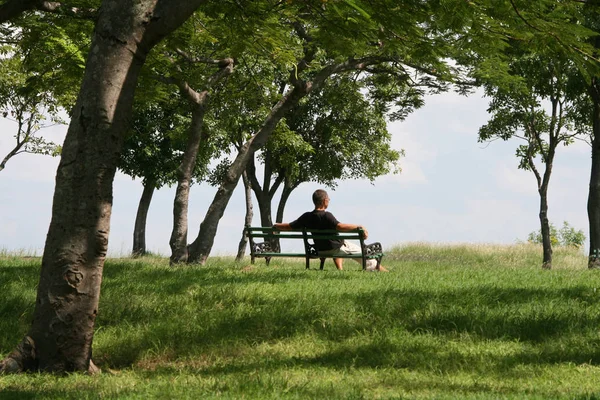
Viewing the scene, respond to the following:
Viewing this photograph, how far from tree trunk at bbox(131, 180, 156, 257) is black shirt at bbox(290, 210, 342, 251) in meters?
20.5

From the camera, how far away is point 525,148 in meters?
28.6

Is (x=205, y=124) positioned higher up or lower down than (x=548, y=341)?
higher up

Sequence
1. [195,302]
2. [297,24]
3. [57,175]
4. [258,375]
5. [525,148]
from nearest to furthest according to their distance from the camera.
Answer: [258,375] → [57,175] → [195,302] → [297,24] → [525,148]

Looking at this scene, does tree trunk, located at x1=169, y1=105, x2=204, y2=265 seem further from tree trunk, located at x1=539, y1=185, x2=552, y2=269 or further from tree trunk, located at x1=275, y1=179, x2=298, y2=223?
tree trunk, located at x1=275, y1=179, x2=298, y2=223

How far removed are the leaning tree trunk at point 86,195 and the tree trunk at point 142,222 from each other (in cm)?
2746

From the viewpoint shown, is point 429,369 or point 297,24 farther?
point 297,24

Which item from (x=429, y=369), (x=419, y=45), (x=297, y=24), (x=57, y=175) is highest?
(x=297, y=24)

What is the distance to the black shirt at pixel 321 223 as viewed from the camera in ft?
50.1

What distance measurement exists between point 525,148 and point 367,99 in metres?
6.26

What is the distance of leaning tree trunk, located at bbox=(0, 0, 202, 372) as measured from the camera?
7543 millimetres

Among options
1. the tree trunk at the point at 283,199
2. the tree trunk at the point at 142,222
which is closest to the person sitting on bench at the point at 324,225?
the tree trunk at the point at 142,222

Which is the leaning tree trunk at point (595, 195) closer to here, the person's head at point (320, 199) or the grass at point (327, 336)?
the grass at point (327, 336)

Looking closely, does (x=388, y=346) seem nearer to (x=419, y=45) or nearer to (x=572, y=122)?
(x=419, y=45)

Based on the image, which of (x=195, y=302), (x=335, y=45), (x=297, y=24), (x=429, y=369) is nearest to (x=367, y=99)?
(x=297, y=24)
